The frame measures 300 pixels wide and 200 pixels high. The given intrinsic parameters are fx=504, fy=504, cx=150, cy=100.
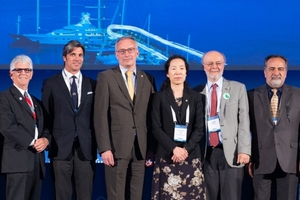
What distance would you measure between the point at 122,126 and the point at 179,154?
21.0 inches

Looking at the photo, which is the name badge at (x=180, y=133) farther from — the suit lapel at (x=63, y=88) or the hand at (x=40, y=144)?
the hand at (x=40, y=144)

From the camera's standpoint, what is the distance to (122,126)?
13.6 feet

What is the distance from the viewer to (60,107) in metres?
4.26

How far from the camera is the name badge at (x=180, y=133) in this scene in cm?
403

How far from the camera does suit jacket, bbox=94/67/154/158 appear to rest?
4.14 m

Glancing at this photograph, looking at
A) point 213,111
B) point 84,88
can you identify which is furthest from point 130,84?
point 213,111

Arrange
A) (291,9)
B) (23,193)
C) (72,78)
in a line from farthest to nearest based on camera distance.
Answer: (291,9) < (72,78) < (23,193)

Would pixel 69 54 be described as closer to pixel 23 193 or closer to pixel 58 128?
pixel 58 128

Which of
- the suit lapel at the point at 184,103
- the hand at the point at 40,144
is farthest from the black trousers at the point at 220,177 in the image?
the hand at the point at 40,144

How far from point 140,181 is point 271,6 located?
8.47 feet

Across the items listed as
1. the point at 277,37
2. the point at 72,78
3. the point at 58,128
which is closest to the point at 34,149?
the point at 58,128

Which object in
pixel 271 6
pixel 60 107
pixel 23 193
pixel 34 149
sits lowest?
pixel 23 193

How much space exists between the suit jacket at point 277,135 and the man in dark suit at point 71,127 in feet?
4.65

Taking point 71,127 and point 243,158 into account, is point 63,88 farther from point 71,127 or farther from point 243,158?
point 243,158
